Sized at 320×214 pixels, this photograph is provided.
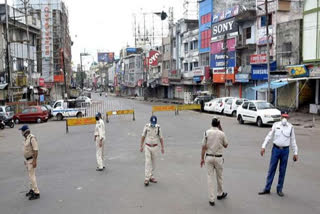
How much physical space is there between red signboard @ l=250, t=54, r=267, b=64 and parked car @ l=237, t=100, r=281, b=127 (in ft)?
40.2

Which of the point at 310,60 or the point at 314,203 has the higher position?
the point at 310,60

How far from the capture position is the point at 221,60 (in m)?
45.3

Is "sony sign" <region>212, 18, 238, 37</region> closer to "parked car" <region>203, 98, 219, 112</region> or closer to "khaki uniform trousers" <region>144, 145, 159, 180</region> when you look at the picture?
"parked car" <region>203, 98, 219, 112</region>

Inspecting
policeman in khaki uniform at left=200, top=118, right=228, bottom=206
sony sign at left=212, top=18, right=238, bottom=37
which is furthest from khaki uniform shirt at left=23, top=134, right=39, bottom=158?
sony sign at left=212, top=18, right=238, bottom=37

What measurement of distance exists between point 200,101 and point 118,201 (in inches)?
1171

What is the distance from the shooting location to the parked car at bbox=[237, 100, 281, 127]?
2195 centimetres

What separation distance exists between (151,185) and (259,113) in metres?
15.2

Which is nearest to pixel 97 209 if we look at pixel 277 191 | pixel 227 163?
pixel 277 191

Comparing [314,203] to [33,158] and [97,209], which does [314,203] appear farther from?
[33,158]

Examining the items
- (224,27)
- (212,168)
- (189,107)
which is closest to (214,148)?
(212,168)

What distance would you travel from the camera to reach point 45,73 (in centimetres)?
5547

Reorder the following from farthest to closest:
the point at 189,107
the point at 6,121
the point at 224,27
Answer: the point at 224,27 < the point at 189,107 < the point at 6,121

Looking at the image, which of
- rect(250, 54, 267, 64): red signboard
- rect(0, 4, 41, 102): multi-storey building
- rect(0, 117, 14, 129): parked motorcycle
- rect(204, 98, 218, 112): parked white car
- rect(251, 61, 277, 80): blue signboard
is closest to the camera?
rect(0, 117, 14, 129): parked motorcycle

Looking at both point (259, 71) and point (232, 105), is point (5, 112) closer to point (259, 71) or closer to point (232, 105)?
point (232, 105)
